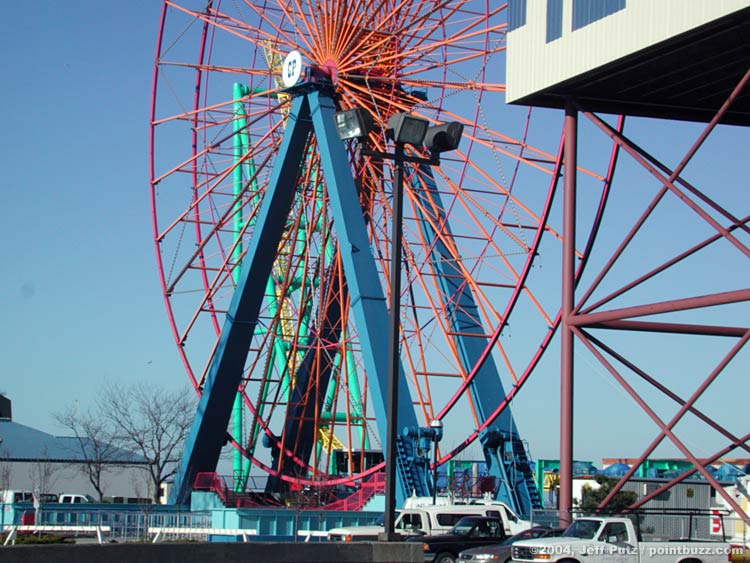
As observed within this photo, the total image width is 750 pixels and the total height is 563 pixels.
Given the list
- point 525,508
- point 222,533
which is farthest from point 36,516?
point 525,508

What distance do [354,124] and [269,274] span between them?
19042mm

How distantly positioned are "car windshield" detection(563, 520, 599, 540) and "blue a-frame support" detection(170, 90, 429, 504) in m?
12.2

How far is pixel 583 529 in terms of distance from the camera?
21359mm

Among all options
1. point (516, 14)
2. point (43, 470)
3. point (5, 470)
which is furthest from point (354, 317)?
point (43, 470)

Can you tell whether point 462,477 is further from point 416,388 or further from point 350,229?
point 350,229

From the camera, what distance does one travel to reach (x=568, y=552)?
824 inches

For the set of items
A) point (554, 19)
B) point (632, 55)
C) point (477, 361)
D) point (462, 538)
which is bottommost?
point (462, 538)

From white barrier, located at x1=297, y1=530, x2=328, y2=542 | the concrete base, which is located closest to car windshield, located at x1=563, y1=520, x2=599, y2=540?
the concrete base

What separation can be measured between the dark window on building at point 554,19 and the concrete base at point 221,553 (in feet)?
33.5

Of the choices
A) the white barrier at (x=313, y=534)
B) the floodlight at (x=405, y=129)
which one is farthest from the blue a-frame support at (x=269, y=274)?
the floodlight at (x=405, y=129)

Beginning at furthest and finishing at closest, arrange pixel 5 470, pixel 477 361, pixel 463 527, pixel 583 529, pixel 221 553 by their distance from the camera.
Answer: pixel 5 470
pixel 477 361
pixel 463 527
pixel 583 529
pixel 221 553

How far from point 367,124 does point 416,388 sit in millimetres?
15846

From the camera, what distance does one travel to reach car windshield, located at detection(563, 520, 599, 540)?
2117 cm

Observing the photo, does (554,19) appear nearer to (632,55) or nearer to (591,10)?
(591,10)
